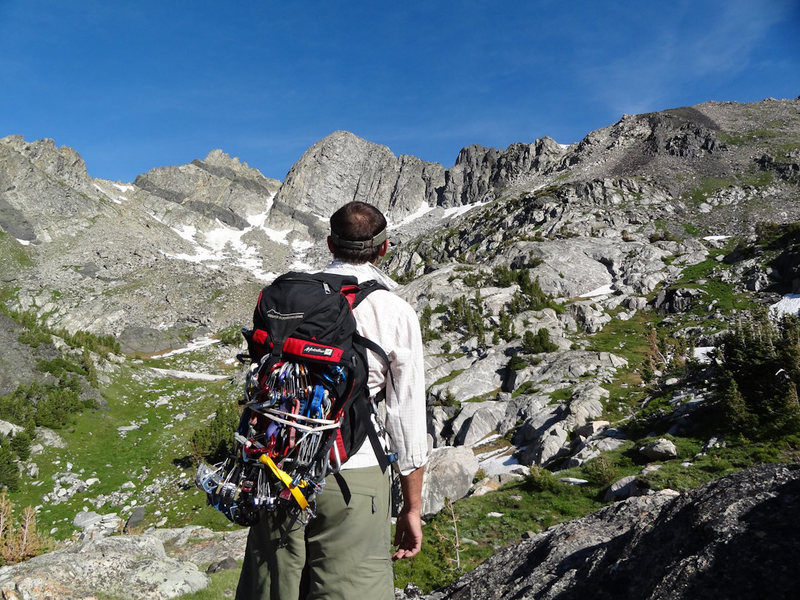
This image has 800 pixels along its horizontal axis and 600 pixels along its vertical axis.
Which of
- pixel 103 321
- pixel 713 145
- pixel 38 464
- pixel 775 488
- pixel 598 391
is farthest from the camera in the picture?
pixel 713 145

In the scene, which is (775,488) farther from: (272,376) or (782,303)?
(782,303)

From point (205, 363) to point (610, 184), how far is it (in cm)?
8812

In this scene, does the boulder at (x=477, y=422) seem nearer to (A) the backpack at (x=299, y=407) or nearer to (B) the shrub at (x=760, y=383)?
(B) the shrub at (x=760, y=383)

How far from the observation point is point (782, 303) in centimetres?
3494

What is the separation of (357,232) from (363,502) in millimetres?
2238

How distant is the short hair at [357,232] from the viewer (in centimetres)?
368

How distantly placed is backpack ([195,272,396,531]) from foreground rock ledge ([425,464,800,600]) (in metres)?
2.62

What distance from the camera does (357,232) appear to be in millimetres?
3686

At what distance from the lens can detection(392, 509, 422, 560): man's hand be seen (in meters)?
3.47

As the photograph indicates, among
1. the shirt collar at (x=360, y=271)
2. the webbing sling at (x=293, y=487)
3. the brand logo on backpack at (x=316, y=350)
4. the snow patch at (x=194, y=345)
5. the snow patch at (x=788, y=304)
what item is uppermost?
the snow patch at (x=194, y=345)

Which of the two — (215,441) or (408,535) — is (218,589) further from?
(215,441)

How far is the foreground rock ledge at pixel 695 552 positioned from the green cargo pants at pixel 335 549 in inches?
92.7

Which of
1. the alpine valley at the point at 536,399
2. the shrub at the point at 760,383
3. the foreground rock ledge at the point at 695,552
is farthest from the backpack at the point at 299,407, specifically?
the shrub at the point at 760,383

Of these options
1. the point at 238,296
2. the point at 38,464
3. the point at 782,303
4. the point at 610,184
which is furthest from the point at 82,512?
the point at 610,184
